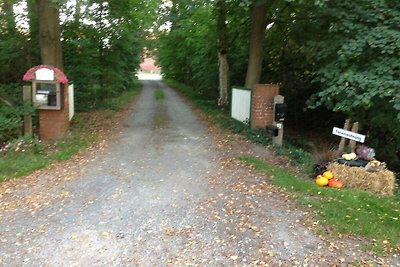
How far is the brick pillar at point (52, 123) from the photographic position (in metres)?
10.2

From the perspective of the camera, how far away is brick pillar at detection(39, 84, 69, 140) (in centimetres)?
1016

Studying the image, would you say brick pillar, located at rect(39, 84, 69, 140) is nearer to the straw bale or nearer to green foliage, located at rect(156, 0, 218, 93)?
green foliage, located at rect(156, 0, 218, 93)

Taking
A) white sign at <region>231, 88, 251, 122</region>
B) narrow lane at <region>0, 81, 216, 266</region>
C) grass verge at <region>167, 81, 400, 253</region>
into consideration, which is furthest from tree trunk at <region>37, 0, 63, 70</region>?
grass verge at <region>167, 81, 400, 253</region>

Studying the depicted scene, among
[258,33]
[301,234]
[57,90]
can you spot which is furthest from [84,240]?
[258,33]

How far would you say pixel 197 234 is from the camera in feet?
17.5

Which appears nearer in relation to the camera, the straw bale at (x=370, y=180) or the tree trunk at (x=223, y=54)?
the straw bale at (x=370, y=180)

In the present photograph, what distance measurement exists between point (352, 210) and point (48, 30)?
32.2 feet

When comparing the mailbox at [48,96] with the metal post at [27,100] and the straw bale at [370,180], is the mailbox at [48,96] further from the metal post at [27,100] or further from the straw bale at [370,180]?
the straw bale at [370,180]

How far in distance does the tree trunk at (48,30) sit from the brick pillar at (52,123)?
2230 mm

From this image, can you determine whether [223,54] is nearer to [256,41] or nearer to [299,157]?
[256,41]

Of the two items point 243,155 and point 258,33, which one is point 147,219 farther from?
point 258,33

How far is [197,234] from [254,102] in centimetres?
669

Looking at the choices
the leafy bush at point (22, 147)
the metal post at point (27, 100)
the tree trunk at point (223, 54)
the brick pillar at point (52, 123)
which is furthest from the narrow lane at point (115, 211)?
the tree trunk at point (223, 54)

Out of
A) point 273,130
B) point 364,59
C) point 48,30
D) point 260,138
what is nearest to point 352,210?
point 364,59
